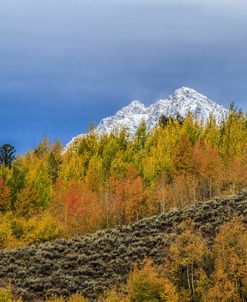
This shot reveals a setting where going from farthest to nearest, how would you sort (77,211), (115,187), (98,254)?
(115,187) < (77,211) < (98,254)

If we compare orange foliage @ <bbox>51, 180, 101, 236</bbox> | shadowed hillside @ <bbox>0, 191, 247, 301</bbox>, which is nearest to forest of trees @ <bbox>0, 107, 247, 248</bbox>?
orange foliage @ <bbox>51, 180, 101, 236</bbox>

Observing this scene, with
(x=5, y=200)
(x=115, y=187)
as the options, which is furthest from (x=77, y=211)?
(x=5, y=200)

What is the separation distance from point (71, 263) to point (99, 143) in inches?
2044

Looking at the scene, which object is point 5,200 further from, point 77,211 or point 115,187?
point 115,187

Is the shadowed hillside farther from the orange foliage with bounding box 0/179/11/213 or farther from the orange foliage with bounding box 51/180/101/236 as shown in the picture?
the orange foliage with bounding box 0/179/11/213

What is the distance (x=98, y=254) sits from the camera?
194 ft

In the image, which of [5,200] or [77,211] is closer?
[77,211]

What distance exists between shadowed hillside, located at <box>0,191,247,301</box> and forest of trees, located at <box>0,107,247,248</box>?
958 cm

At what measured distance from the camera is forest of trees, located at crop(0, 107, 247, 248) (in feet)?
247

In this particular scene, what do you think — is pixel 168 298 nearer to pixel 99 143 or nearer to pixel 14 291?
pixel 14 291

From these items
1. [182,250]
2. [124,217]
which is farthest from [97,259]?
[124,217]

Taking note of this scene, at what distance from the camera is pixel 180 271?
48188mm

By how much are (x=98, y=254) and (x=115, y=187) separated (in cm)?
2195

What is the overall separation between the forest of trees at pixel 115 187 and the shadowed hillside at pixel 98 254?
31.4ft
